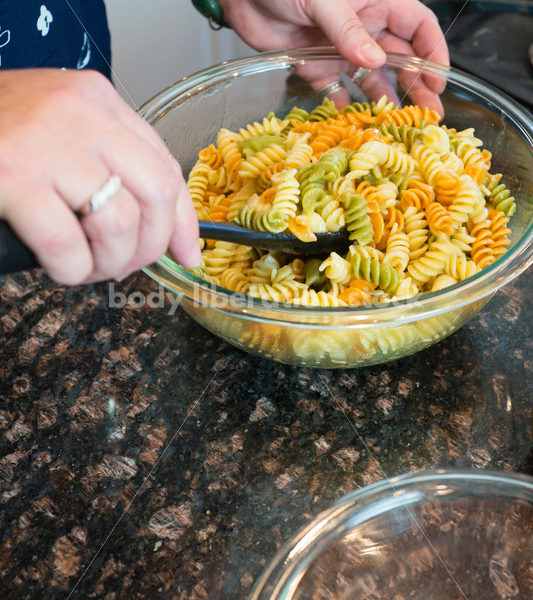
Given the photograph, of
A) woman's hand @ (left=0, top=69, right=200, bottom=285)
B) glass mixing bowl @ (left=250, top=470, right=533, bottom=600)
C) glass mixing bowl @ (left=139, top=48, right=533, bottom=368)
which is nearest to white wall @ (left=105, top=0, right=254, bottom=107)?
glass mixing bowl @ (left=139, top=48, right=533, bottom=368)

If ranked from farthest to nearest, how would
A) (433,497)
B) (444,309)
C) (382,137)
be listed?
(382,137), (444,309), (433,497)

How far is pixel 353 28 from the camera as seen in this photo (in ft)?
4.40

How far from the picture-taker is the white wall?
2689mm

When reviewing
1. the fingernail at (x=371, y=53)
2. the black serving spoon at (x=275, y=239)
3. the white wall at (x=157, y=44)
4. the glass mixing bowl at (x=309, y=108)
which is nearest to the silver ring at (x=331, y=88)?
the glass mixing bowl at (x=309, y=108)

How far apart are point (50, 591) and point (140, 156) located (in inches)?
23.3

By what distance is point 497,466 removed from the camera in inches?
36.5

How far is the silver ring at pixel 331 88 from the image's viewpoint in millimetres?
1465

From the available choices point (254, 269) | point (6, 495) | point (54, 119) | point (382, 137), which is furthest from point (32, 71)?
point (382, 137)

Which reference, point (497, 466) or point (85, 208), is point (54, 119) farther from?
point (497, 466)

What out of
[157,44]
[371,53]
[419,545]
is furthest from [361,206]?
[157,44]

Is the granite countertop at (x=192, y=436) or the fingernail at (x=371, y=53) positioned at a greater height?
the fingernail at (x=371, y=53)

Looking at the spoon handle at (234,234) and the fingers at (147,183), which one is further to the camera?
the spoon handle at (234,234)

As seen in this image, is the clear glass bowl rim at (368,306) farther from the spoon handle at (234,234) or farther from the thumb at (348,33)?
the thumb at (348,33)

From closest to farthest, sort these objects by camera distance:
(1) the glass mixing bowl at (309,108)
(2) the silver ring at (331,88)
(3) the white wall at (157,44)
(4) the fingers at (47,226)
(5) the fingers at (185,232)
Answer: (4) the fingers at (47,226) → (5) the fingers at (185,232) → (1) the glass mixing bowl at (309,108) → (2) the silver ring at (331,88) → (3) the white wall at (157,44)
